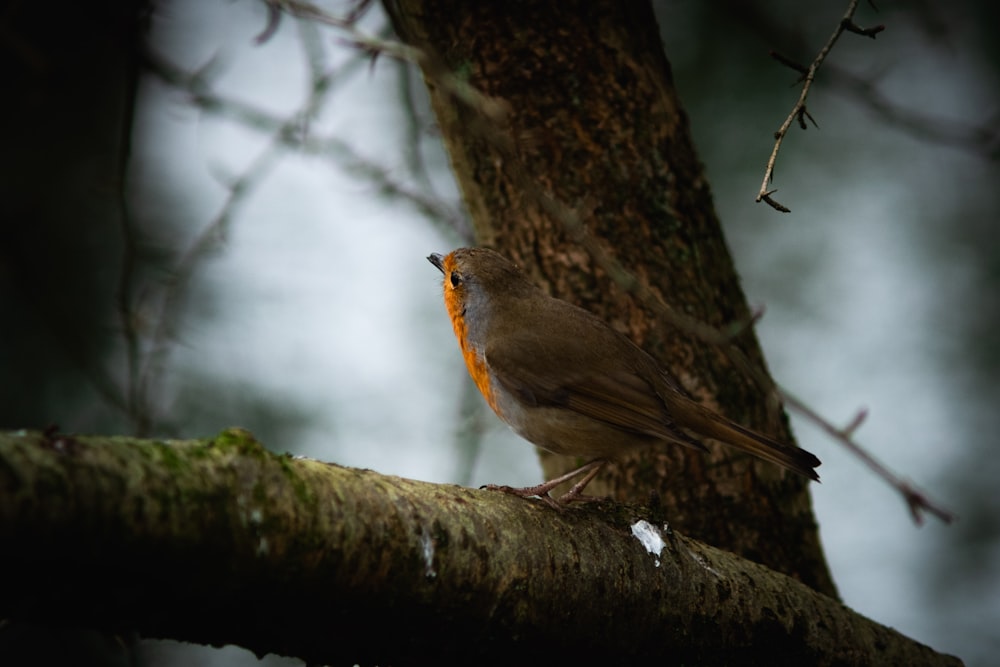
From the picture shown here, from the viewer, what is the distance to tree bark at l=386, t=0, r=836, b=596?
11.6ft

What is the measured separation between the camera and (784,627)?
9.23 feet

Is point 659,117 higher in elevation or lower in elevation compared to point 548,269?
higher

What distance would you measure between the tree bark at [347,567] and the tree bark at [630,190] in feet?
2.33

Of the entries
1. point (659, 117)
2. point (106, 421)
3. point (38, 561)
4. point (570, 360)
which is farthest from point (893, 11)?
point (38, 561)

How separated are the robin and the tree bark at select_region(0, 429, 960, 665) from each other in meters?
0.53

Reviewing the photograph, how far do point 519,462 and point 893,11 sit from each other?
400 cm

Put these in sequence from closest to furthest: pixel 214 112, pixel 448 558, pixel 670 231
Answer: pixel 448 558
pixel 214 112
pixel 670 231

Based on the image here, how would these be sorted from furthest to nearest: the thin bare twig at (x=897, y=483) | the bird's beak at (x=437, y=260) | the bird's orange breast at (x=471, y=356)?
the bird's beak at (x=437, y=260), the bird's orange breast at (x=471, y=356), the thin bare twig at (x=897, y=483)

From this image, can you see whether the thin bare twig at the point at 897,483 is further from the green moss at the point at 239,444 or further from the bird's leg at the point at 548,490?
the green moss at the point at 239,444

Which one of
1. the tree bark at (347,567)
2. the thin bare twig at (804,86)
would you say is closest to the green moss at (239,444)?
the tree bark at (347,567)

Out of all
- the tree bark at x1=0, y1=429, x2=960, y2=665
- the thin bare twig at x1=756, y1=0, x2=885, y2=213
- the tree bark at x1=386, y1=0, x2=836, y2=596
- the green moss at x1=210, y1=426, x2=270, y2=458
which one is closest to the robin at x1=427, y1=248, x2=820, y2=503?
the tree bark at x1=386, y1=0, x2=836, y2=596

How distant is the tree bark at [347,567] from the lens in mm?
1569

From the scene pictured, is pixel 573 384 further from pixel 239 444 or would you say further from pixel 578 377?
pixel 239 444

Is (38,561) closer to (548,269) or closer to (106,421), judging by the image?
(548,269)
